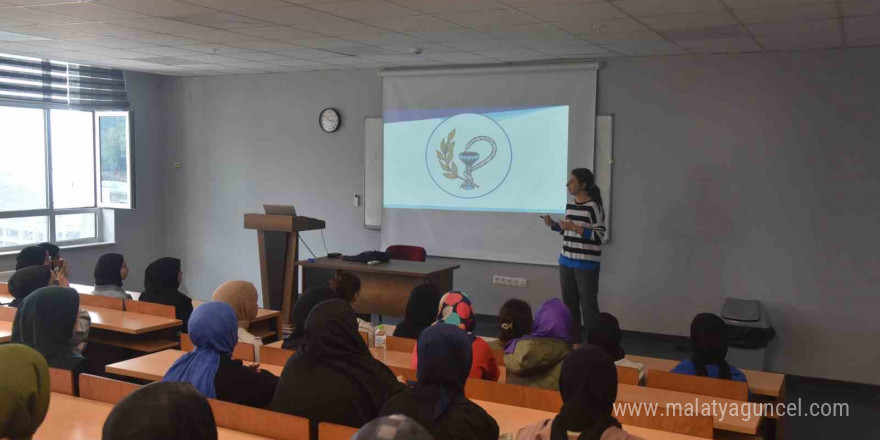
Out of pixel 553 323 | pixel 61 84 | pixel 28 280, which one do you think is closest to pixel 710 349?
pixel 553 323

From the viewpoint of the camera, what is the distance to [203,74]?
357 inches

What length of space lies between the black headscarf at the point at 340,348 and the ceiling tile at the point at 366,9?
2600 millimetres

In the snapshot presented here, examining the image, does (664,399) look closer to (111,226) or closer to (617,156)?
(617,156)

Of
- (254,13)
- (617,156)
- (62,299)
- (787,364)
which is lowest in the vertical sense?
(787,364)

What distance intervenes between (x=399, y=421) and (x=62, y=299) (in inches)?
121

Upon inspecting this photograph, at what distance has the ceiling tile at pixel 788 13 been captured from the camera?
4524 mm

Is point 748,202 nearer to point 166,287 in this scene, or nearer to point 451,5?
point 451,5

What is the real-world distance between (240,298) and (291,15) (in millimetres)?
2062

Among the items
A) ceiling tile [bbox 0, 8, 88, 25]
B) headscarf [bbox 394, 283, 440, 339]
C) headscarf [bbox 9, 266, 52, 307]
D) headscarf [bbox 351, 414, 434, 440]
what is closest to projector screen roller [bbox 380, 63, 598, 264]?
headscarf [bbox 394, 283, 440, 339]

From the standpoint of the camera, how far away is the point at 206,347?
10.0ft

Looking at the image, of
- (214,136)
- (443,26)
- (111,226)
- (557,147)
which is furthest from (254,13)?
(111,226)

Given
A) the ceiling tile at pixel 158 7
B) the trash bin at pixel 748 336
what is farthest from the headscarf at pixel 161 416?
the trash bin at pixel 748 336

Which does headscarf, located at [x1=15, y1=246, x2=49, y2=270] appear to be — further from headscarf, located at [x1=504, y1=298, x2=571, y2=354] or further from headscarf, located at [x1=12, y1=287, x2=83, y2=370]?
headscarf, located at [x1=504, y1=298, x2=571, y2=354]

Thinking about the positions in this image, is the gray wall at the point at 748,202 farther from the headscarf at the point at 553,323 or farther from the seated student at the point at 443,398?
the seated student at the point at 443,398
